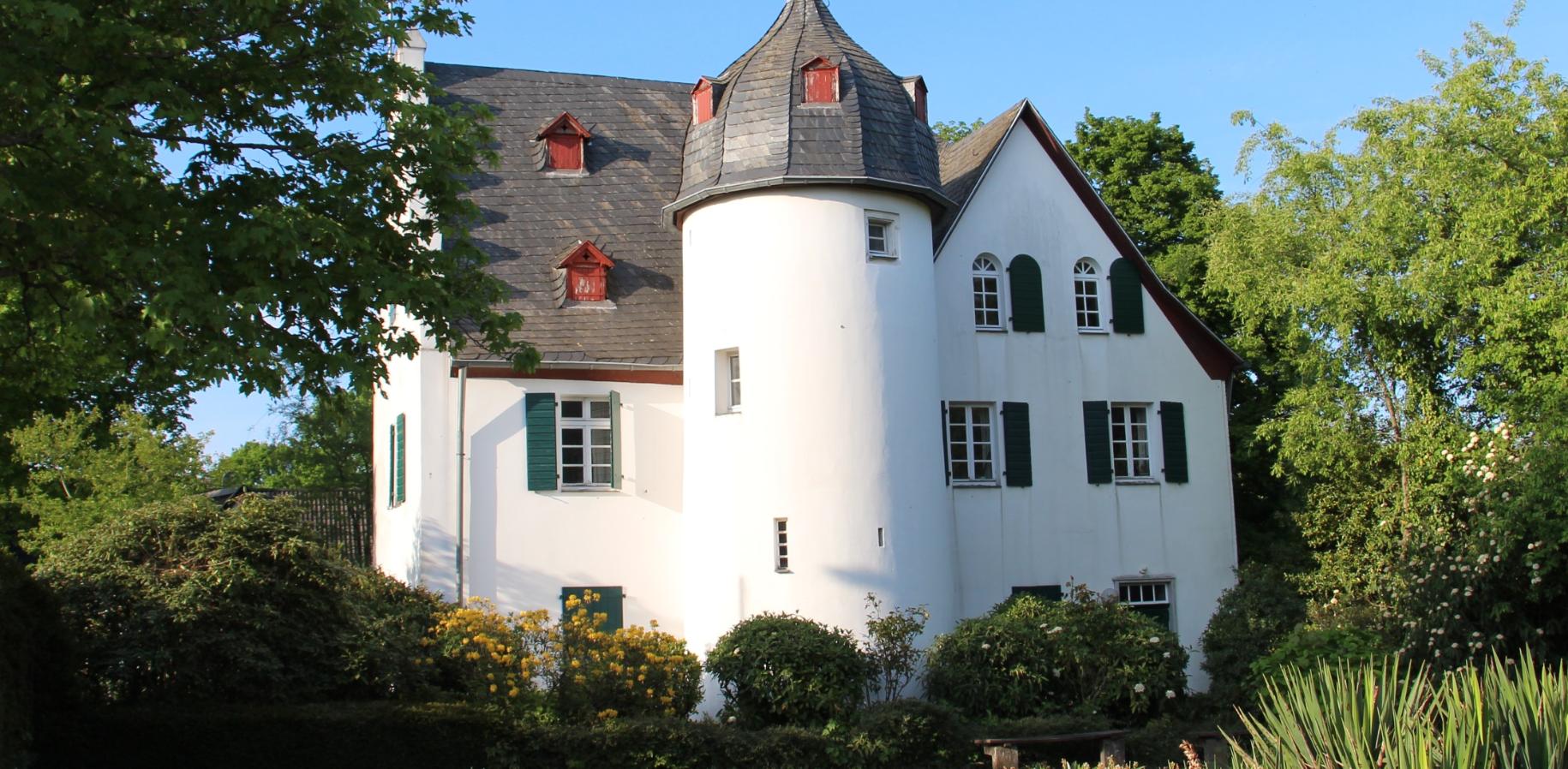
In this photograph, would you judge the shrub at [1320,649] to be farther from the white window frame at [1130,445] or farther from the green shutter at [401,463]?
the green shutter at [401,463]

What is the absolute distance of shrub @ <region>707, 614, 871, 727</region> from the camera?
17203 millimetres

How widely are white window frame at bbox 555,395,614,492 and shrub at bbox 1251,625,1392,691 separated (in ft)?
30.0

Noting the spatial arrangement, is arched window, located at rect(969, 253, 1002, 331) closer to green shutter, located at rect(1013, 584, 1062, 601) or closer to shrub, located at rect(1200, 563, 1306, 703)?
green shutter, located at rect(1013, 584, 1062, 601)

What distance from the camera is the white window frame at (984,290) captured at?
22750 mm

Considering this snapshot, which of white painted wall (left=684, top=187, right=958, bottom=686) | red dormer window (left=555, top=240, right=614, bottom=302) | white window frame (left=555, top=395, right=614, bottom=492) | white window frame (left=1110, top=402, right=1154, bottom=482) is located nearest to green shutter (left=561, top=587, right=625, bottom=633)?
white painted wall (left=684, top=187, right=958, bottom=686)

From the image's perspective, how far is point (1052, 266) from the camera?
23.2m

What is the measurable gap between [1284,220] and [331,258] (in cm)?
1656

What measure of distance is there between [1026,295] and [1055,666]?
21.2 feet

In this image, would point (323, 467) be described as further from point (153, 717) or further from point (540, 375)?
point (153, 717)

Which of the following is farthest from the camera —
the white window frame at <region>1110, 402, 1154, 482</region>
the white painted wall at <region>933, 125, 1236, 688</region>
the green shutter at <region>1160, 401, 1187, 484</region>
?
the green shutter at <region>1160, 401, 1187, 484</region>

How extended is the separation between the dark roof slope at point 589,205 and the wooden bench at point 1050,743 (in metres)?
7.59

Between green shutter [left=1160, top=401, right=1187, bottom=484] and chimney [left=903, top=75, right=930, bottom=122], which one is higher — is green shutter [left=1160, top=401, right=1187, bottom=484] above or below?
below

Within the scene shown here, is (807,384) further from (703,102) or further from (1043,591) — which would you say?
(1043,591)

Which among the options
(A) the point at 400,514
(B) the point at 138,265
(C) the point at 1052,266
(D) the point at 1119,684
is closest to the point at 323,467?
(A) the point at 400,514
